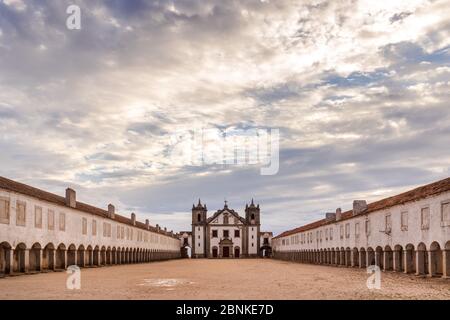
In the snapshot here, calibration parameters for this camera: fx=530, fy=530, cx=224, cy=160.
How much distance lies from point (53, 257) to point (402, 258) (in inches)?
895

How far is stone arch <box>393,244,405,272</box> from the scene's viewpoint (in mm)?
33150

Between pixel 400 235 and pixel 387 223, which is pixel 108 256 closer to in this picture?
pixel 387 223

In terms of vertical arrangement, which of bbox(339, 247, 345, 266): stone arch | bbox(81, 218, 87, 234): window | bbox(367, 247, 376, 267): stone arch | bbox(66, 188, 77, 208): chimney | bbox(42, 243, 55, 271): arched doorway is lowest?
bbox(339, 247, 345, 266): stone arch

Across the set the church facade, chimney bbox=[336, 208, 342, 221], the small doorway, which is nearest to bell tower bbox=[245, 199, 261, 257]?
the church facade

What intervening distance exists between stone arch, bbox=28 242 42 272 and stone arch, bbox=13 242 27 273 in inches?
60.9

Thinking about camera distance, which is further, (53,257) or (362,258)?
(362,258)

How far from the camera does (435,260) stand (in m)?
29.5

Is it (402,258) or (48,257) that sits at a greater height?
A: (48,257)

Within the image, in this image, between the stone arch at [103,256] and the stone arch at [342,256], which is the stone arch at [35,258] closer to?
the stone arch at [103,256]

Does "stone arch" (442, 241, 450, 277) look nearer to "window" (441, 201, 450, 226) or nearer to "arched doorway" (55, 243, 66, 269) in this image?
"window" (441, 201, 450, 226)

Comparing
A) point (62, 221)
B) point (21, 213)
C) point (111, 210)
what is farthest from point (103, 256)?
point (21, 213)
